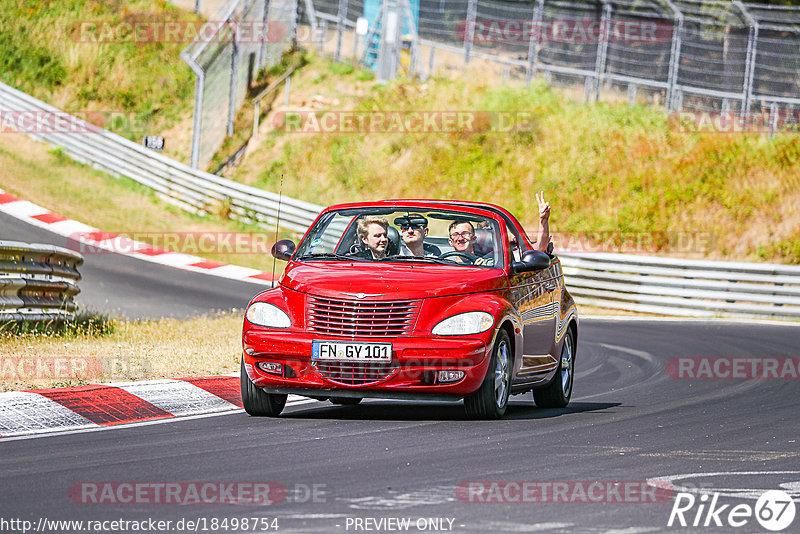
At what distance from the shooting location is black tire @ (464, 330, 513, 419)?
9.01m

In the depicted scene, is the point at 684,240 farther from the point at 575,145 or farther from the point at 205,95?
the point at 205,95

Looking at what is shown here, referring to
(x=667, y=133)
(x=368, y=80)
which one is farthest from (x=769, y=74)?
(x=368, y=80)

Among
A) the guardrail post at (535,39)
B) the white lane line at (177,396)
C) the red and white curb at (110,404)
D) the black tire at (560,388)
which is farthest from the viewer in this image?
the guardrail post at (535,39)

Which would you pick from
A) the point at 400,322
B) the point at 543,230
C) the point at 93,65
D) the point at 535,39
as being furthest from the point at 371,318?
the point at 93,65

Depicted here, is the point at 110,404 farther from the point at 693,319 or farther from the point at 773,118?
the point at 773,118

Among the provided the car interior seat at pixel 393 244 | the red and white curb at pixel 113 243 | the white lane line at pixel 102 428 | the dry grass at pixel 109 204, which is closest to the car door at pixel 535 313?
the car interior seat at pixel 393 244

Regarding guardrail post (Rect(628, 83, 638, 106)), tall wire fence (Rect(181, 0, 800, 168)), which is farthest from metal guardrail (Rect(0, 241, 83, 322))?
guardrail post (Rect(628, 83, 638, 106))

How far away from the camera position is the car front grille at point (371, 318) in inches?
348

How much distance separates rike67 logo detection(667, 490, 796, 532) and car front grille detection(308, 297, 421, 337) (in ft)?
9.82

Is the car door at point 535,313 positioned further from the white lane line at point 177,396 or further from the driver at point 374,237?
the white lane line at point 177,396

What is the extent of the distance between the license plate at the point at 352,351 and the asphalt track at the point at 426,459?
1.54 feet

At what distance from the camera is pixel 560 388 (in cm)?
1077

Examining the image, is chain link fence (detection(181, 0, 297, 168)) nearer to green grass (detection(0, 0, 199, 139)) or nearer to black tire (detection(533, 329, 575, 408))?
green grass (detection(0, 0, 199, 139))

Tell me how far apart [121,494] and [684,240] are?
988 inches
